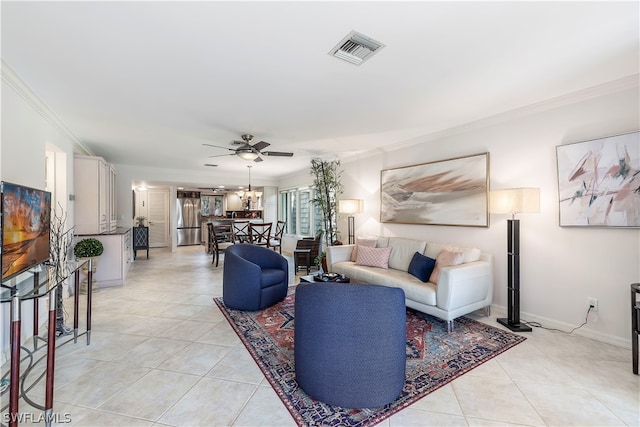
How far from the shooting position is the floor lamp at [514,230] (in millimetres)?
2934

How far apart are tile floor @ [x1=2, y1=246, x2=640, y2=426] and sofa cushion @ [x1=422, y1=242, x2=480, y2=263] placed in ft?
2.53

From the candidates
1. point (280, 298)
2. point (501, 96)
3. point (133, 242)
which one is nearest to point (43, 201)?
point (280, 298)

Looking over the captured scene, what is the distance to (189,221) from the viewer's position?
34.2 ft

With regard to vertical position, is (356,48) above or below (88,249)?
above

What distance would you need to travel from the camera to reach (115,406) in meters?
1.84

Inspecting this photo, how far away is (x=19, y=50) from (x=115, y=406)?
259 centimetres

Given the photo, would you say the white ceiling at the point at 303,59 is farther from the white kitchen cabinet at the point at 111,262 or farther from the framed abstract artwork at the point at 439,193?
the white kitchen cabinet at the point at 111,262

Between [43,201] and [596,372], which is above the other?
[43,201]

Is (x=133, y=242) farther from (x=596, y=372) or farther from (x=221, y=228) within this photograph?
(x=596, y=372)

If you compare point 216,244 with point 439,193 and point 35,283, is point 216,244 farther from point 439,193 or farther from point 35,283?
point 439,193

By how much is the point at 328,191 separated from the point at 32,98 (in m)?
4.44

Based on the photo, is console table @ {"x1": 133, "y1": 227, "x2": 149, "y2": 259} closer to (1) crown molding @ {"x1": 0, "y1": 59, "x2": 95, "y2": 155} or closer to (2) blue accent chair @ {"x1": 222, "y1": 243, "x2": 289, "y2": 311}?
(1) crown molding @ {"x1": 0, "y1": 59, "x2": 95, "y2": 155}

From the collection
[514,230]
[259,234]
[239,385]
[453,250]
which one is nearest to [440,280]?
[453,250]

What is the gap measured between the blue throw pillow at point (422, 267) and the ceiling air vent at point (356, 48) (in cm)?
245
